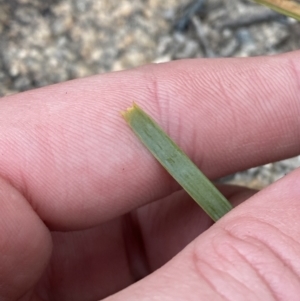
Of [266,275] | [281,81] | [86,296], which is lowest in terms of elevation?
[86,296]

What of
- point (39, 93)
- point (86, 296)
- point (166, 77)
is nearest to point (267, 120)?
point (166, 77)

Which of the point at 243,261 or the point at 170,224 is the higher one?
the point at 243,261

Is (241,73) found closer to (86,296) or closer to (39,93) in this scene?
(39,93)

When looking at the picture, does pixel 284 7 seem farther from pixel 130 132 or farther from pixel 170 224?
pixel 170 224

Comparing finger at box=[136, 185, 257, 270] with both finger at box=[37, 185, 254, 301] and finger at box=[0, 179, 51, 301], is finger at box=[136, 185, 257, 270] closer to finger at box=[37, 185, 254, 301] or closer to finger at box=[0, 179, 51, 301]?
finger at box=[37, 185, 254, 301]

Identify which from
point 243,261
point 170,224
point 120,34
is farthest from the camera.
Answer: point 120,34

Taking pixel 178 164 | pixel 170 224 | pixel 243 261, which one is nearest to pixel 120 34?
pixel 170 224
